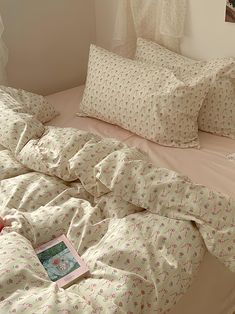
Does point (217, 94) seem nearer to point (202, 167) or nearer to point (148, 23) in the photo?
point (202, 167)

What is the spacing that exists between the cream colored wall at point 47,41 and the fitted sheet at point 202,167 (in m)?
0.31

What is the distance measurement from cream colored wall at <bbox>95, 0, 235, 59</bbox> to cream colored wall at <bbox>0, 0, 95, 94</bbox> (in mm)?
776

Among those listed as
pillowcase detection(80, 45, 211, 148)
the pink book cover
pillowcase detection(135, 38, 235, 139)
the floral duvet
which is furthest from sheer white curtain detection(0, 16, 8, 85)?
the pink book cover

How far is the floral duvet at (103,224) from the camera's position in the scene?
96 centimetres

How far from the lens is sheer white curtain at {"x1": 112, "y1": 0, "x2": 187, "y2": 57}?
6.41ft

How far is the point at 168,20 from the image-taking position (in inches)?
77.5

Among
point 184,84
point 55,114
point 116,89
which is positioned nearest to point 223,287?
point 184,84

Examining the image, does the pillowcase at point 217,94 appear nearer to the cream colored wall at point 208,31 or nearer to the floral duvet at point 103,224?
the cream colored wall at point 208,31

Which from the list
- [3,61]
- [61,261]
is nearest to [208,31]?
[3,61]

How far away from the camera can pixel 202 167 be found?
1564 mm

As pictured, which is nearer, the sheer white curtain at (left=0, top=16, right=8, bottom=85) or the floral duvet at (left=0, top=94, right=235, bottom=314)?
the floral duvet at (left=0, top=94, right=235, bottom=314)

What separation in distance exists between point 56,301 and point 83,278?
0.16 m

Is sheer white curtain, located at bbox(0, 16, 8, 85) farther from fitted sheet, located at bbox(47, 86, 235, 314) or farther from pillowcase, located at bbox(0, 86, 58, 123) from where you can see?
fitted sheet, located at bbox(47, 86, 235, 314)

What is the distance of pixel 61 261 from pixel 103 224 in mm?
173
